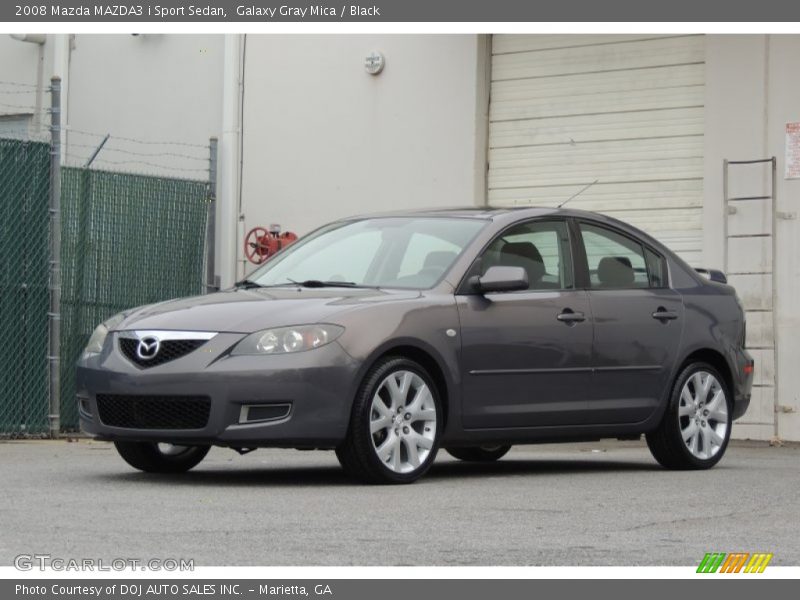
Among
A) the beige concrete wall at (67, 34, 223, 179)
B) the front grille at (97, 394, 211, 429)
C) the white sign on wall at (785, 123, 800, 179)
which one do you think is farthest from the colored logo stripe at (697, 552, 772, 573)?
the beige concrete wall at (67, 34, 223, 179)

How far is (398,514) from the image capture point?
26.0ft

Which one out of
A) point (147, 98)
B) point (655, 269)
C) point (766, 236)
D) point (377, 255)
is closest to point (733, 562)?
point (377, 255)

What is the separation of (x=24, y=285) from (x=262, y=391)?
20.3 feet

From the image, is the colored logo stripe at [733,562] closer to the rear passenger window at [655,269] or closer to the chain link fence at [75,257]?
the rear passenger window at [655,269]

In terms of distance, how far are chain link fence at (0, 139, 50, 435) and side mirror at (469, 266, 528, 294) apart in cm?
582

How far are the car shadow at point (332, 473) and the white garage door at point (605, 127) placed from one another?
5262mm

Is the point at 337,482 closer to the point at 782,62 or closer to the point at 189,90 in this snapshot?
the point at 782,62

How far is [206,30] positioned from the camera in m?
20.5

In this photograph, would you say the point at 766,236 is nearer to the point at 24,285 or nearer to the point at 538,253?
the point at 538,253

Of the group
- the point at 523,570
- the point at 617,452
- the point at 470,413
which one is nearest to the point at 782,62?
the point at 617,452

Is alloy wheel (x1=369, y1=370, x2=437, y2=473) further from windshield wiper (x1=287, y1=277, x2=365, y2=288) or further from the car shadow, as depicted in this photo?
windshield wiper (x1=287, y1=277, x2=365, y2=288)

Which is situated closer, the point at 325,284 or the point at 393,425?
the point at 393,425

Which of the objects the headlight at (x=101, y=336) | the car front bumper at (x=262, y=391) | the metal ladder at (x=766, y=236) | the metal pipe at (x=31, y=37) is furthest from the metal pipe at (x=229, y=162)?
the car front bumper at (x=262, y=391)

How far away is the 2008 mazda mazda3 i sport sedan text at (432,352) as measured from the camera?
9117mm
